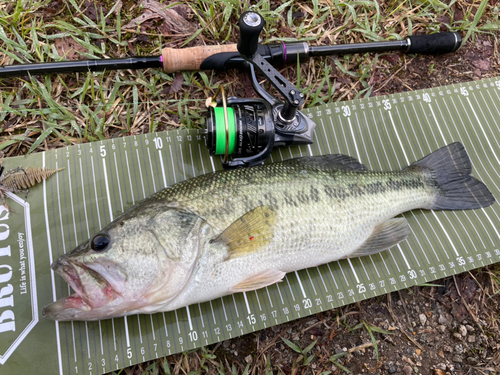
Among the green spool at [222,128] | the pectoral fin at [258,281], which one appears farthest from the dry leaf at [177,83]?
the pectoral fin at [258,281]

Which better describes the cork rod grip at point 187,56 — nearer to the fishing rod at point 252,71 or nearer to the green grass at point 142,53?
the fishing rod at point 252,71

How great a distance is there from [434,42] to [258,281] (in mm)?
3481

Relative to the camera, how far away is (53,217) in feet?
9.54

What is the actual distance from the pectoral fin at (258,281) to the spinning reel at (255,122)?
105 cm

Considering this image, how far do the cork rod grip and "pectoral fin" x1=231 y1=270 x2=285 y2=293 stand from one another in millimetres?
2279

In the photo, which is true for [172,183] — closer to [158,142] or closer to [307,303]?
[158,142]

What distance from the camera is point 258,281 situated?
2580mm

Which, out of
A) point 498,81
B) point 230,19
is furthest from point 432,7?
point 230,19

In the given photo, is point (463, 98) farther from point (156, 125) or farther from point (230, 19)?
point (156, 125)

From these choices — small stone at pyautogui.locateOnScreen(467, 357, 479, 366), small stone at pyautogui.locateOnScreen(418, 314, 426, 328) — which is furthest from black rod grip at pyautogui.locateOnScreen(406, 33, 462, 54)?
small stone at pyautogui.locateOnScreen(467, 357, 479, 366)

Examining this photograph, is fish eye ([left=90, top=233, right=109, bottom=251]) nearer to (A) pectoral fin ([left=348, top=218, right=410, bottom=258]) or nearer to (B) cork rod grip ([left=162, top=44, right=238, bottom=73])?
(B) cork rod grip ([left=162, top=44, right=238, bottom=73])

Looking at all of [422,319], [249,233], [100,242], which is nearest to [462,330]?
[422,319]

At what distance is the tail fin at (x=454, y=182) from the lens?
3178 millimetres

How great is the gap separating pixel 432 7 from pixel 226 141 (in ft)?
11.2
